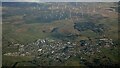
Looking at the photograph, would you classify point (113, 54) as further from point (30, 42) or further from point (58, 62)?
point (30, 42)

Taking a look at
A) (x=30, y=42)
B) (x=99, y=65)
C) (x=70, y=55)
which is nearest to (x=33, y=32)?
(x=30, y=42)

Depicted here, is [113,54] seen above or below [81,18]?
below

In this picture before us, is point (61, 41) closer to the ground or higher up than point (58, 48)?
higher up

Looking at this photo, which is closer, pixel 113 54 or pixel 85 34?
pixel 113 54

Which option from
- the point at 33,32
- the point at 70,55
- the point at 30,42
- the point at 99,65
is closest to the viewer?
the point at 99,65

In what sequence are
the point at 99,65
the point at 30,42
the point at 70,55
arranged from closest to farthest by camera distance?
the point at 99,65 → the point at 70,55 → the point at 30,42

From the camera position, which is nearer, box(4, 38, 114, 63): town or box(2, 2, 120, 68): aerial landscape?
box(2, 2, 120, 68): aerial landscape

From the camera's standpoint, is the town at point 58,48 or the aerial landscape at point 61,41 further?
the town at point 58,48

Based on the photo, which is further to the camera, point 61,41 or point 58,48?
point 61,41
